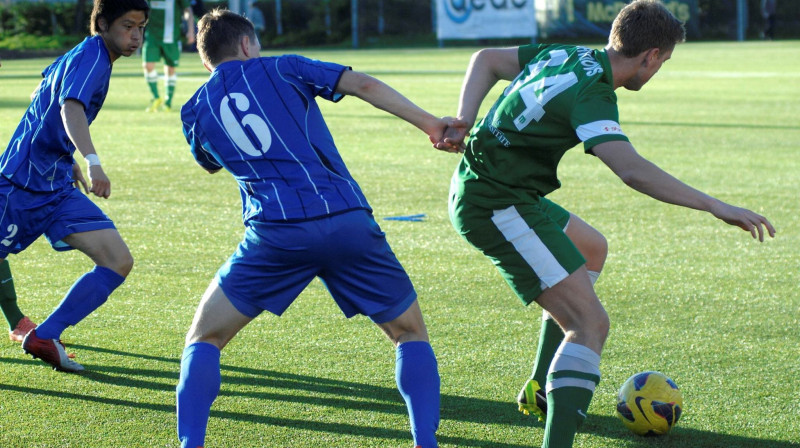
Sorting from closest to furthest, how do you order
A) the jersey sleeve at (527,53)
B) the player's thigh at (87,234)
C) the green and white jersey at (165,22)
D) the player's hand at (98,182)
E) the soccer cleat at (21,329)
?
the jersey sleeve at (527,53)
the player's hand at (98,182)
the player's thigh at (87,234)
the soccer cleat at (21,329)
the green and white jersey at (165,22)

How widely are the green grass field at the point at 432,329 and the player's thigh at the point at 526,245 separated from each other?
2.29 ft

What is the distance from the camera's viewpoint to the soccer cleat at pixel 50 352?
475 cm

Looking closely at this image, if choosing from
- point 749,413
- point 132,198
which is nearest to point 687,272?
point 749,413

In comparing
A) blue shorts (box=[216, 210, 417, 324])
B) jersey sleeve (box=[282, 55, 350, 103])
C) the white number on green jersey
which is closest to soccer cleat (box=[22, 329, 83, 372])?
blue shorts (box=[216, 210, 417, 324])

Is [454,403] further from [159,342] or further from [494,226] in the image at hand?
[159,342]

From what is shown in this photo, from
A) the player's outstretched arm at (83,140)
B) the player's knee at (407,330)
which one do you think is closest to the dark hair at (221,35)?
the player's outstretched arm at (83,140)

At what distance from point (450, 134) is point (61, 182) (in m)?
2.08

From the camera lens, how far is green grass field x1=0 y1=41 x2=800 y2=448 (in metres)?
4.16

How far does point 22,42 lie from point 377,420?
40.2 metres

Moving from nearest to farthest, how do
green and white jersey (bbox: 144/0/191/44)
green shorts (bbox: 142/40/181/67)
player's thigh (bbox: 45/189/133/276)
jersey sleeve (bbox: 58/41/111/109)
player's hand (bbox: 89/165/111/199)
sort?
1. player's hand (bbox: 89/165/111/199)
2. jersey sleeve (bbox: 58/41/111/109)
3. player's thigh (bbox: 45/189/133/276)
4. green and white jersey (bbox: 144/0/191/44)
5. green shorts (bbox: 142/40/181/67)

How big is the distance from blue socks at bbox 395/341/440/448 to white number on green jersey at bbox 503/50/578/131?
855 mm

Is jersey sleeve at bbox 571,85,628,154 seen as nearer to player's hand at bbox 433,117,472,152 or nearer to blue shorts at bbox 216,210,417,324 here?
player's hand at bbox 433,117,472,152

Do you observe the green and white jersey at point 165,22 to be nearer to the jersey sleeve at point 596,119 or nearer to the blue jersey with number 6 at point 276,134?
the blue jersey with number 6 at point 276,134

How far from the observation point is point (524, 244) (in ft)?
12.1
